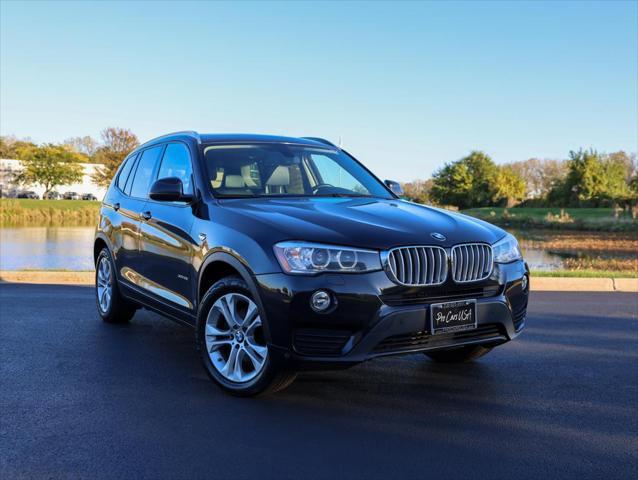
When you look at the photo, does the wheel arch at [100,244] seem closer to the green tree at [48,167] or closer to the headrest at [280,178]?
the headrest at [280,178]

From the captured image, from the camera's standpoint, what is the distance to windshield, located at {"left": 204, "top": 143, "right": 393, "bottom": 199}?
17.3 ft

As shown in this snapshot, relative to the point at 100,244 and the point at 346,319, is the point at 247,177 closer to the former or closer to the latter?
the point at 346,319

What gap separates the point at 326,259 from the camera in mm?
4012

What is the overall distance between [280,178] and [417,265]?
1.82 m

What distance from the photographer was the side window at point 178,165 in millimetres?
5391

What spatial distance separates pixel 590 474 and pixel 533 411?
1.03 meters

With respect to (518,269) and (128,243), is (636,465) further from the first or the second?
(128,243)

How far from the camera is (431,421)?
4008 mm

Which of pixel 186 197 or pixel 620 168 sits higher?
pixel 620 168

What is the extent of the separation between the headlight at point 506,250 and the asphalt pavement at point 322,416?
95 centimetres

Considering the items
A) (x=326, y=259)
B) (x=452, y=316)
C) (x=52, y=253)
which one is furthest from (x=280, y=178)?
(x=52, y=253)

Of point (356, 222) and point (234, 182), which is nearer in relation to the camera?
point (356, 222)

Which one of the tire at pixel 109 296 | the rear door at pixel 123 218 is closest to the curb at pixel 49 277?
the tire at pixel 109 296

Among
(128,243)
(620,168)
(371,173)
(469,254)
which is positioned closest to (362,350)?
(469,254)
